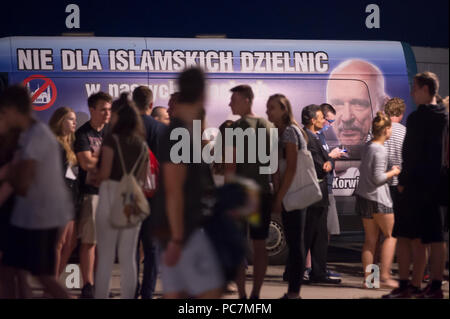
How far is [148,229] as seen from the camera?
298 inches

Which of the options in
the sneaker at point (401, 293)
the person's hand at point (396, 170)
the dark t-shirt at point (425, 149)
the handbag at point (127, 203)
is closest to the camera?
the handbag at point (127, 203)

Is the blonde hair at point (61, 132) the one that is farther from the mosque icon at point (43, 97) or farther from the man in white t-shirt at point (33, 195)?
the mosque icon at point (43, 97)

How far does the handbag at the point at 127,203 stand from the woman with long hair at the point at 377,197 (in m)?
2.69

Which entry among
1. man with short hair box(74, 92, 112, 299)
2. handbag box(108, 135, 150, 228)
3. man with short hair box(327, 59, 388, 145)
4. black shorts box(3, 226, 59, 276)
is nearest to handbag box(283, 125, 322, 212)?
handbag box(108, 135, 150, 228)

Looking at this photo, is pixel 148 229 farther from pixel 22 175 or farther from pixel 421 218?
pixel 421 218

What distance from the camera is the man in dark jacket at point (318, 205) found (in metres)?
8.68

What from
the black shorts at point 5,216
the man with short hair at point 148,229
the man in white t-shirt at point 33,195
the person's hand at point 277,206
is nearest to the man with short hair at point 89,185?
the man with short hair at point 148,229

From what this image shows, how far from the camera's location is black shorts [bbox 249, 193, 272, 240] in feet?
24.3

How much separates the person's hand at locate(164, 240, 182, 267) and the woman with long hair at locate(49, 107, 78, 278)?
259 cm

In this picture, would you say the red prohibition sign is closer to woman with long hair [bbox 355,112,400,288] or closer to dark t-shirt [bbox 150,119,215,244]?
woman with long hair [bbox 355,112,400,288]
